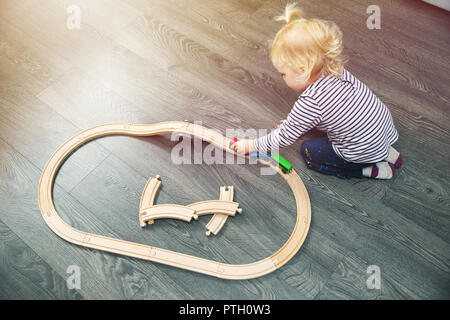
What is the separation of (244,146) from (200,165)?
8.4 inches

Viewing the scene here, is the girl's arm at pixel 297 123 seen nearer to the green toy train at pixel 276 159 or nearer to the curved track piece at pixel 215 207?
the green toy train at pixel 276 159

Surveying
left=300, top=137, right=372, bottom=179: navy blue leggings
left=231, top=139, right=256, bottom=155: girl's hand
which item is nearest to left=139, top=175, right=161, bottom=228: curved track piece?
left=231, top=139, right=256, bottom=155: girl's hand

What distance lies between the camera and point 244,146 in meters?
1.35

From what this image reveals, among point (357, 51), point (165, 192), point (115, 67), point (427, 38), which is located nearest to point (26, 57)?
point (115, 67)

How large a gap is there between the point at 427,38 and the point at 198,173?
53.6 inches

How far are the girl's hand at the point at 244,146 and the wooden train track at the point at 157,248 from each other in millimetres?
67

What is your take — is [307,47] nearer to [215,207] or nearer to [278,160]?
[278,160]

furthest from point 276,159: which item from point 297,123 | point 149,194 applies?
point 149,194

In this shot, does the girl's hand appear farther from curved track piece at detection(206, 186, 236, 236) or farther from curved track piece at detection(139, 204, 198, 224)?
curved track piece at detection(139, 204, 198, 224)

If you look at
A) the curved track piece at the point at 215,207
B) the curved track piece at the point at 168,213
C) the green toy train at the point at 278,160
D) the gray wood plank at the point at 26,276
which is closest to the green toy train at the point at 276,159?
the green toy train at the point at 278,160

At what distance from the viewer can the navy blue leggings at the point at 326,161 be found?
131 cm

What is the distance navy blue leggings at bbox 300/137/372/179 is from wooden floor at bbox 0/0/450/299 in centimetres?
4

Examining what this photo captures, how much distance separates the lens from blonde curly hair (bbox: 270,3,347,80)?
3.30 ft
